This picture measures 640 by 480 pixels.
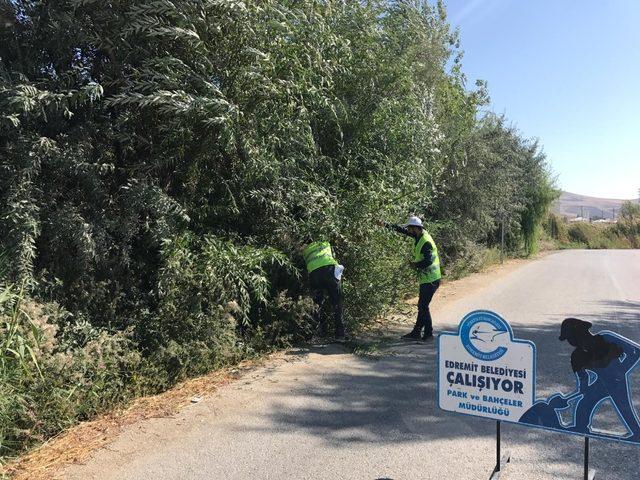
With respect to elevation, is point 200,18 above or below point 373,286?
above

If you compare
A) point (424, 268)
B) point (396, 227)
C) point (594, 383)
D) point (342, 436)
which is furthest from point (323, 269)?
point (594, 383)

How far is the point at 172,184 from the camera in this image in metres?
6.36

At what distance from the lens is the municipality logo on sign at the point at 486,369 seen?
349 centimetres

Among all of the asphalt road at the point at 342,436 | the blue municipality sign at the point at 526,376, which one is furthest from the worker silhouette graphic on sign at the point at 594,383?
the asphalt road at the point at 342,436

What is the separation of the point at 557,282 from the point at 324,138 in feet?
36.0

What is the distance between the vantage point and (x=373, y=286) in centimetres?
791

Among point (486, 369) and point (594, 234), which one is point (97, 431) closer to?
point (486, 369)

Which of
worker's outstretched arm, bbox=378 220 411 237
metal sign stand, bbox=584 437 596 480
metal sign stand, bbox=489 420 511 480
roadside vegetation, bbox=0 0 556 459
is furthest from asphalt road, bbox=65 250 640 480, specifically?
worker's outstretched arm, bbox=378 220 411 237

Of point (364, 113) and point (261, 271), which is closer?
point (261, 271)

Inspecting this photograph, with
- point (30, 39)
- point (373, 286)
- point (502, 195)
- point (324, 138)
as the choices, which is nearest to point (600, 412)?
point (373, 286)

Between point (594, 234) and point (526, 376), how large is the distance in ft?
160

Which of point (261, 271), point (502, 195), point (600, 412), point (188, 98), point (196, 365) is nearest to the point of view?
point (600, 412)

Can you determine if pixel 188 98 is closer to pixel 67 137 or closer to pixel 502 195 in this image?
pixel 67 137

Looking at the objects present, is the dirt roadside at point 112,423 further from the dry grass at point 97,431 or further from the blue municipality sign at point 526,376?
the blue municipality sign at point 526,376
